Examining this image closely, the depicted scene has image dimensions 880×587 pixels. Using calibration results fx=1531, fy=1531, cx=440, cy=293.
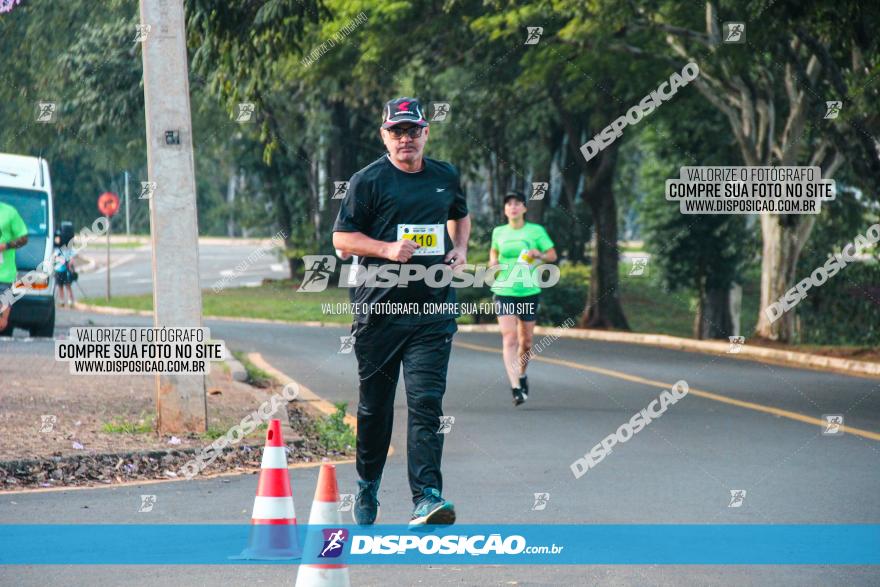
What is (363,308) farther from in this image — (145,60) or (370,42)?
(370,42)

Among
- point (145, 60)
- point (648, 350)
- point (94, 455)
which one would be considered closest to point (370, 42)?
point (648, 350)

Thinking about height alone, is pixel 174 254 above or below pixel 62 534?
above

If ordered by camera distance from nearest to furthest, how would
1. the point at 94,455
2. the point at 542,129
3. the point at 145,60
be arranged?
the point at 94,455 → the point at 145,60 → the point at 542,129

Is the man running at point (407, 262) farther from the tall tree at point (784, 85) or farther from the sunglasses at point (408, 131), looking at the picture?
the tall tree at point (784, 85)

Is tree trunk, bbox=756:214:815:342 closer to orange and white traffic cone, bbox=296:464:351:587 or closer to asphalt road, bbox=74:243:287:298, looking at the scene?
asphalt road, bbox=74:243:287:298

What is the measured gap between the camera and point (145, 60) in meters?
11.7

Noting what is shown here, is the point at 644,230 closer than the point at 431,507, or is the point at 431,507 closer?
the point at 431,507

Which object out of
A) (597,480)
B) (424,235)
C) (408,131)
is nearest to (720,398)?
(597,480)

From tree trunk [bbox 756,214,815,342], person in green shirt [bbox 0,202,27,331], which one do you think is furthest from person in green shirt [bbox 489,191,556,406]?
tree trunk [bbox 756,214,815,342]

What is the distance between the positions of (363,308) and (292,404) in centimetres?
720

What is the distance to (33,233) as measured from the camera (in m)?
24.5

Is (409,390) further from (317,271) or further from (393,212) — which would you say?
(317,271)

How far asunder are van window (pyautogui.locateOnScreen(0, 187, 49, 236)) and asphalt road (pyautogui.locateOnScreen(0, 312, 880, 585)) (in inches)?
349

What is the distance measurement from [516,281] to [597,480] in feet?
15.4
